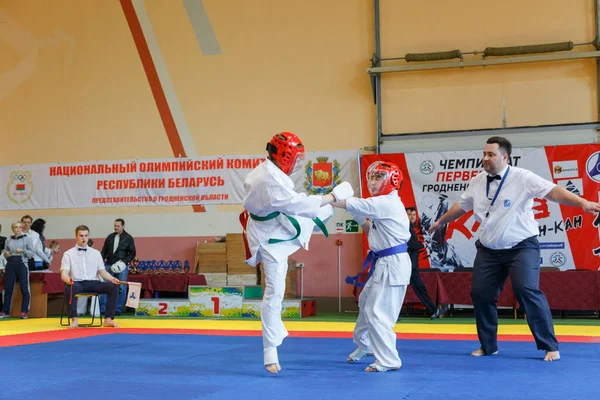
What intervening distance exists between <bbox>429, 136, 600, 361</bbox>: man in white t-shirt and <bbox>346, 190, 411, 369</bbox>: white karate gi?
0.89 m

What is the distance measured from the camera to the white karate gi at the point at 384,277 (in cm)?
506

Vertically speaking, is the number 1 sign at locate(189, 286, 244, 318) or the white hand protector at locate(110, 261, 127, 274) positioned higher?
the white hand protector at locate(110, 261, 127, 274)

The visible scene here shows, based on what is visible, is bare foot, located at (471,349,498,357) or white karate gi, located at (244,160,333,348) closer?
white karate gi, located at (244,160,333,348)

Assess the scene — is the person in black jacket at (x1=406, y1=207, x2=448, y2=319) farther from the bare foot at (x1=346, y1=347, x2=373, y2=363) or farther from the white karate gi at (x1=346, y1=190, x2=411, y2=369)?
the white karate gi at (x1=346, y1=190, x2=411, y2=369)

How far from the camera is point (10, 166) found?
14867 millimetres

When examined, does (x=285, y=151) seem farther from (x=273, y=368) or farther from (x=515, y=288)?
(x=515, y=288)

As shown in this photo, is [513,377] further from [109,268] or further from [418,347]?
[109,268]

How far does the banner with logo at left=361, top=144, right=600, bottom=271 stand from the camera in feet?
37.9

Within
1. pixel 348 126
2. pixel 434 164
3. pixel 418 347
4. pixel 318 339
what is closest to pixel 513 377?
pixel 418 347

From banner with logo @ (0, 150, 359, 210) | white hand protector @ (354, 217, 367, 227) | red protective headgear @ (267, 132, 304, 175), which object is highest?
banner with logo @ (0, 150, 359, 210)

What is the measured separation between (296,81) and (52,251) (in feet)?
19.3

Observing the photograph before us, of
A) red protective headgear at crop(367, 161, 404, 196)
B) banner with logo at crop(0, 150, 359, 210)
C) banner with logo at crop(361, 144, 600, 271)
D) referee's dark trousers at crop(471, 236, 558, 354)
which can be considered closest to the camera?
red protective headgear at crop(367, 161, 404, 196)

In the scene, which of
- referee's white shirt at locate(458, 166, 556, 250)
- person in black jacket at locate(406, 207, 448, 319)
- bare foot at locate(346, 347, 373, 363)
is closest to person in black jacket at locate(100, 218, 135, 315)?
person in black jacket at locate(406, 207, 448, 319)

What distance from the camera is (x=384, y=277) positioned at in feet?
17.2
